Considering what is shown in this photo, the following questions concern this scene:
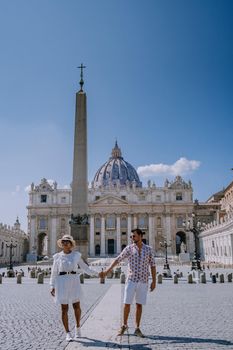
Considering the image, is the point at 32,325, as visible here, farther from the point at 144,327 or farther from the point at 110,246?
the point at 110,246

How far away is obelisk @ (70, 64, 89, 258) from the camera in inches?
863

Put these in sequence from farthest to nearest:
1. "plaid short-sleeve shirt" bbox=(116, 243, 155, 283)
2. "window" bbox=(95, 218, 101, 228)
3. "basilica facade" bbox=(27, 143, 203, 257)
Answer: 1. "window" bbox=(95, 218, 101, 228)
2. "basilica facade" bbox=(27, 143, 203, 257)
3. "plaid short-sleeve shirt" bbox=(116, 243, 155, 283)

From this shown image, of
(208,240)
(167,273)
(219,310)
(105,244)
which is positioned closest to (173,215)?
(105,244)

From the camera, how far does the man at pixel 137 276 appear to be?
20.3 feet

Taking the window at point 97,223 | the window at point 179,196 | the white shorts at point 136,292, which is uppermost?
the window at point 179,196

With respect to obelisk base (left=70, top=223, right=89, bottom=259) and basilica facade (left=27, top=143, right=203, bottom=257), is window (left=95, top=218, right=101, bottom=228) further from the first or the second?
obelisk base (left=70, top=223, right=89, bottom=259)

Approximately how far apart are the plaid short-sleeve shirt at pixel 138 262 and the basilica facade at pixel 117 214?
72454 mm

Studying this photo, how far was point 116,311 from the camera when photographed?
29.8 feet

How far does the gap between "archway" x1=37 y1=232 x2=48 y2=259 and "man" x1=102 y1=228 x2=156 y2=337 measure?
78.4 meters

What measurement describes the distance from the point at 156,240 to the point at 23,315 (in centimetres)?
7157

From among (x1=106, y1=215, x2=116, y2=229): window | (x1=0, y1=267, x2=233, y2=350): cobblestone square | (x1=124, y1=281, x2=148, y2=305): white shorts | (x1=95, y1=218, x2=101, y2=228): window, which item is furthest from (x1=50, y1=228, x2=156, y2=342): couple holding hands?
(x1=95, y1=218, x2=101, y2=228): window

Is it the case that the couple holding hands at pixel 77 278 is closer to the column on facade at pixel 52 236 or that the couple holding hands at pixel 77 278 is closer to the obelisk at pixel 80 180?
the obelisk at pixel 80 180

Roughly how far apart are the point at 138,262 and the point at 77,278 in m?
1.05

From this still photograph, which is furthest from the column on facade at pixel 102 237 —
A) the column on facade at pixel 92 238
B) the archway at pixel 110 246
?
the archway at pixel 110 246
